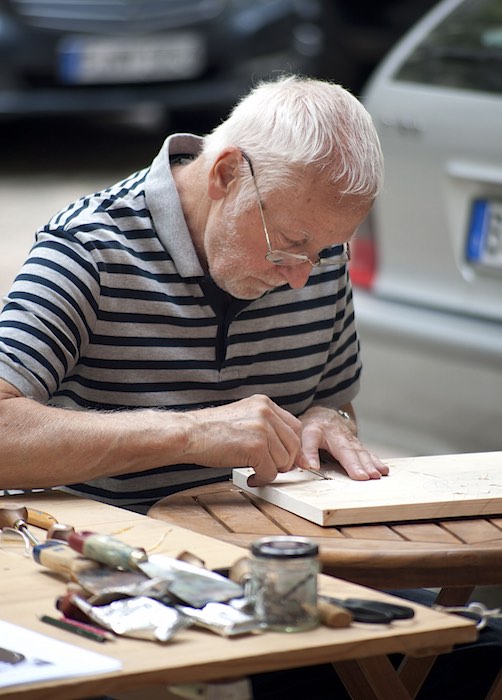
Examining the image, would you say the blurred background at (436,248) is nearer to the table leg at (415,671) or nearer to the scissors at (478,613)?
the table leg at (415,671)

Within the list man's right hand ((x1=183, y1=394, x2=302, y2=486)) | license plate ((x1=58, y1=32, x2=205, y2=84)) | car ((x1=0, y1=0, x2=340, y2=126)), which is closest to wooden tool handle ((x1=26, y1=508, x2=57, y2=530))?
man's right hand ((x1=183, y1=394, x2=302, y2=486))

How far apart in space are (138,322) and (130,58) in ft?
22.3

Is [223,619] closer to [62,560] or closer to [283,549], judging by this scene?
[283,549]

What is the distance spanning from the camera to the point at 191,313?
291 centimetres

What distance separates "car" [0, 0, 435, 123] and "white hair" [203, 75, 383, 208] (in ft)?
21.2

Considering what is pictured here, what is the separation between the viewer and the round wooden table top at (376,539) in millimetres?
2289

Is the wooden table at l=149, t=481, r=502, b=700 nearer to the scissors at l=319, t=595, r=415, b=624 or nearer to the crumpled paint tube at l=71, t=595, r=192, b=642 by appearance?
the scissors at l=319, t=595, r=415, b=624

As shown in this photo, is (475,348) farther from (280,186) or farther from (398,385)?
(280,186)

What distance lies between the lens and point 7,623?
1.93 meters

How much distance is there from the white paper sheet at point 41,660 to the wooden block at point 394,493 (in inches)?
27.1

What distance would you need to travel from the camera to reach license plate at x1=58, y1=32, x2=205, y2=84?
30.3 feet

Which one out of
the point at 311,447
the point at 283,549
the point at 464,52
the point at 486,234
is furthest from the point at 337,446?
the point at 464,52

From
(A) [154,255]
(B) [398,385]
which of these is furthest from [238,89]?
(A) [154,255]

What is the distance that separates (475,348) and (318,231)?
5.43 feet
